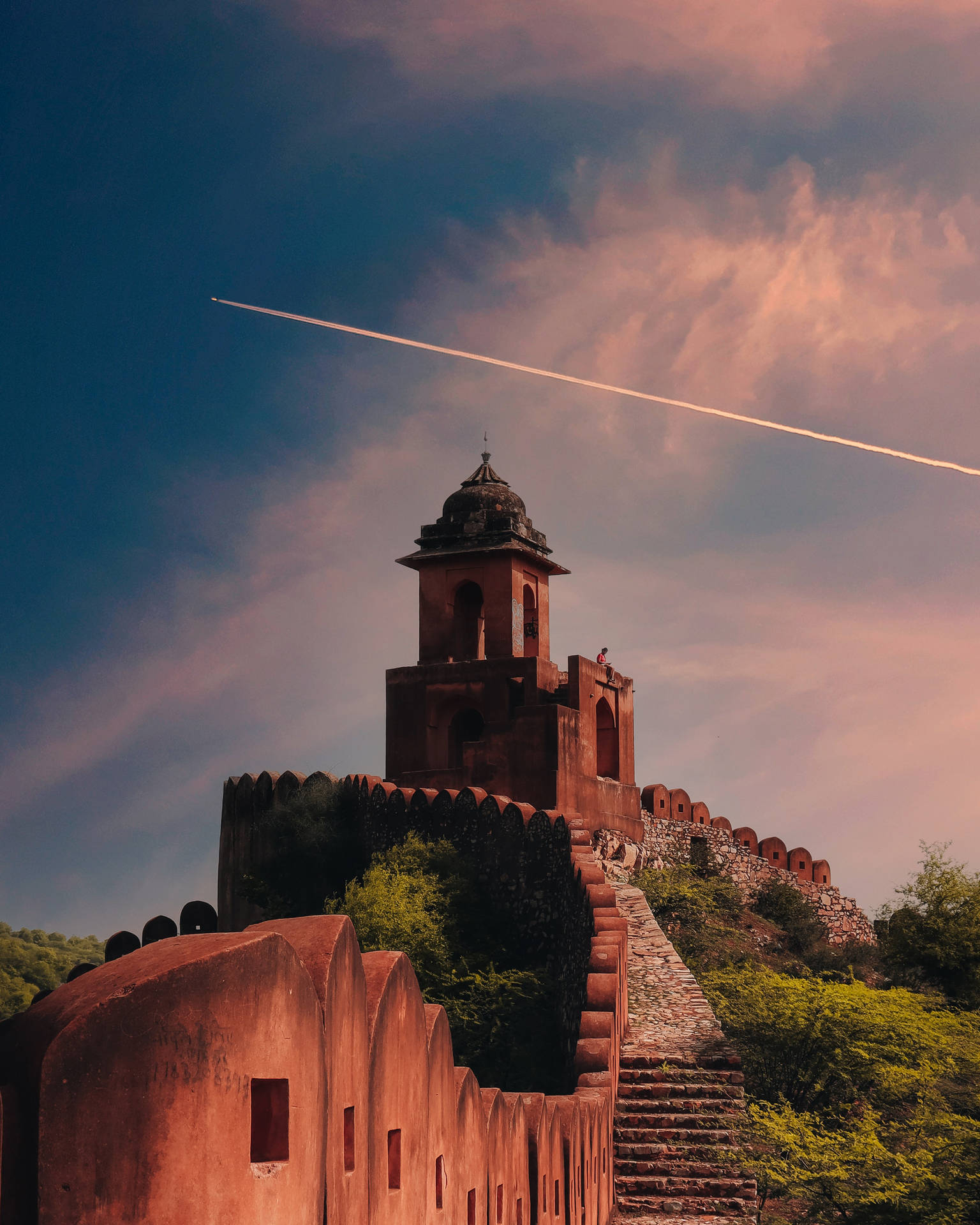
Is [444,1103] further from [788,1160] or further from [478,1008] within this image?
[478,1008]

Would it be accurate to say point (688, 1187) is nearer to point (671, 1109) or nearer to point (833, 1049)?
point (671, 1109)

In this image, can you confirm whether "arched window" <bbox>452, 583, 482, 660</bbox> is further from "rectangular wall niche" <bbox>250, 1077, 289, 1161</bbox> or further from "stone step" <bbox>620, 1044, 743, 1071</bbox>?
"rectangular wall niche" <bbox>250, 1077, 289, 1161</bbox>

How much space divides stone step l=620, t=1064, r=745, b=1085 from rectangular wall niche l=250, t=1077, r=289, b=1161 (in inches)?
367

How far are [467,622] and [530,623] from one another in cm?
115

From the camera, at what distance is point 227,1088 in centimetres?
289

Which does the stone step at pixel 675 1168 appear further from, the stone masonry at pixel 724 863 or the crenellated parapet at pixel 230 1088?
the stone masonry at pixel 724 863

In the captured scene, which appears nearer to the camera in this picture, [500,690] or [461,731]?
[500,690]

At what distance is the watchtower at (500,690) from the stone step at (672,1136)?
8.19m

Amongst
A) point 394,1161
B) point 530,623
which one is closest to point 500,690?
point 530,623

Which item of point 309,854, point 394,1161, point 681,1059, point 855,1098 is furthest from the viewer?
point 309,854

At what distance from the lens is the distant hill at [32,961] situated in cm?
3431

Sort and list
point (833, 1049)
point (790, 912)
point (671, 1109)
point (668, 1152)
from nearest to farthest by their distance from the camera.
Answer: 1. point (668, 1152)
2. point (671, 1109)
3. point (833, 1049)
4. point (790, 912)

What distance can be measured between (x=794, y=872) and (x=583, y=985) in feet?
53.2

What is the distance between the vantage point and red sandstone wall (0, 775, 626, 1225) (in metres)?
2.54
